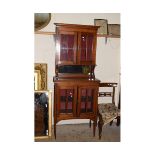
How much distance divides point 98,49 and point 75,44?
23.9 inches

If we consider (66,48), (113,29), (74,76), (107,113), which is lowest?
(107,113)

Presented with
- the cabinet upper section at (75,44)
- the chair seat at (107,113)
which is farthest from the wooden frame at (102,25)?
the chair seat at (107,113)

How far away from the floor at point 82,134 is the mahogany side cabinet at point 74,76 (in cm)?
20

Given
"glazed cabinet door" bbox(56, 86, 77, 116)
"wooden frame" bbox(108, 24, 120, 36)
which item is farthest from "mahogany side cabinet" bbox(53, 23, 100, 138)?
"wooden frame" bbox(108, 24, 120, 36)

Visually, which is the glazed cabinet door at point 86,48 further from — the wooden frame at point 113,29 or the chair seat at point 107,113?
the chair seat at point 107,113

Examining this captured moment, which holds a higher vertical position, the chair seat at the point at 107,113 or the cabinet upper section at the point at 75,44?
the cabinet upper section at the point at 75,44

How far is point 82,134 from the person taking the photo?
2934 millimetres

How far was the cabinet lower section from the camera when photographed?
2.74 m

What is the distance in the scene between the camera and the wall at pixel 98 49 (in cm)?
311

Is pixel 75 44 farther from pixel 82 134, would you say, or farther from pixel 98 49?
pixel 82 134

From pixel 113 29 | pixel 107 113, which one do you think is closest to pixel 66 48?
pixel 113 29
